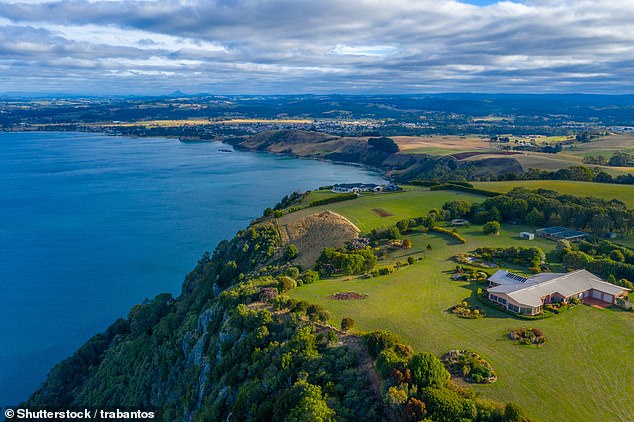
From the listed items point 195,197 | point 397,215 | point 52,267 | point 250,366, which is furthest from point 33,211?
point 250,366

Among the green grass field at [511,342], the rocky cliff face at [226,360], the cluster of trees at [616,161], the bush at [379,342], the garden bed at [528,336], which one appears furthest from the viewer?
the cluster of trees at [616,161]

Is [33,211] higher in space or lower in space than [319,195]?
lower

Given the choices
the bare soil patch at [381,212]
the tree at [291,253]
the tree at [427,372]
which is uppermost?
the tree at [427,372]

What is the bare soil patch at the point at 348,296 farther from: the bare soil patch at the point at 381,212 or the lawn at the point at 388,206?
the bare soil patch at the point at 381,212

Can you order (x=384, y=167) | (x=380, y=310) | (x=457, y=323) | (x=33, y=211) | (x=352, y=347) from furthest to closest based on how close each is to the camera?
(x=384, y=167), (x=33, y=211), (x=380, y=310), (x=457, y=323), (x=352, y=347)

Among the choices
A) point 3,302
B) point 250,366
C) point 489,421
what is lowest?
point 3,302

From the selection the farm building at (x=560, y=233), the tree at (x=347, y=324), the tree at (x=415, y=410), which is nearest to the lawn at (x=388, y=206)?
the farm building at (x=560, y=233)

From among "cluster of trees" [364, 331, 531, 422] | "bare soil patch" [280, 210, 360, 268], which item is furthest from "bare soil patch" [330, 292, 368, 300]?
"cluster of trees" [364, 331, 531, 422]

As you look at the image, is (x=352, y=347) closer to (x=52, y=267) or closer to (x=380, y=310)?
(x=380, y=310)
